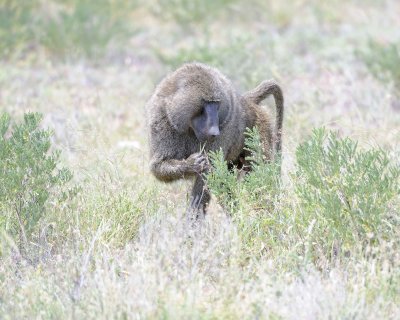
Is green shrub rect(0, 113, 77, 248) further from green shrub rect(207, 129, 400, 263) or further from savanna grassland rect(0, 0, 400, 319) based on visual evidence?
green shrub rect(207, 129, 400, 263)

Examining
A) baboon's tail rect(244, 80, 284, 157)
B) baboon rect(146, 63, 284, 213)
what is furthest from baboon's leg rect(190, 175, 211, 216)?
baboon's tail rect(244, 80, 284, 157)

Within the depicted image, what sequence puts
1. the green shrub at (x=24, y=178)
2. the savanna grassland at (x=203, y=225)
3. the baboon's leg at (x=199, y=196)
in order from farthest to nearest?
the baboon's leg at (x=199, y=196)
the green shrub at (x=24, y=178)
the savanna grassland at (x=203, y=225)

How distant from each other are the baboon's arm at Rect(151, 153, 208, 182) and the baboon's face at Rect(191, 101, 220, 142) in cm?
12

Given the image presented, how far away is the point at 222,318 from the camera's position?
11.2 ft

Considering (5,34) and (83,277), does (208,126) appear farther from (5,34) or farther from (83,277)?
(5,34)

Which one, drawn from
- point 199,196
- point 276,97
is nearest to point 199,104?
point 199,196

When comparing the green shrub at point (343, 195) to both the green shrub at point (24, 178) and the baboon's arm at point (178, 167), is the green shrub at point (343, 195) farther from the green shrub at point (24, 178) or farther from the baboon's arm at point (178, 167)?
the green shrub at point (24, 178)

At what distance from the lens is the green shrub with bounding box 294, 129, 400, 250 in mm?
4133

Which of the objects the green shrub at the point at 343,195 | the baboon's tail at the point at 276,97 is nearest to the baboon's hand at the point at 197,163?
the green shrub at the point at 343,195

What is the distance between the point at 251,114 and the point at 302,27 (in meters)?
6.16

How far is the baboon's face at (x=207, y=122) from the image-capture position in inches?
180

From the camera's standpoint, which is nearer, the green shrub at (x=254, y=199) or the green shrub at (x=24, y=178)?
the green shrub at (x=254, y=199)

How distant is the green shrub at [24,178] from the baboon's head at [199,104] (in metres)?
0.70

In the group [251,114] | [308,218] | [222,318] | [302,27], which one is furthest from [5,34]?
[222,318]
